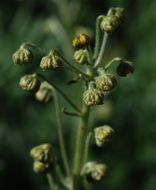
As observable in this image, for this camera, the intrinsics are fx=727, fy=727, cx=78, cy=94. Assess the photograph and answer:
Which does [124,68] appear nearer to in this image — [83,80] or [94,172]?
[83,80]

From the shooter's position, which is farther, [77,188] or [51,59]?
[77,188]

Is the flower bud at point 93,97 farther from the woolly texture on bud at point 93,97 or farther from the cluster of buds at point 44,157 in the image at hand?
the cluster of buds at point 44,157

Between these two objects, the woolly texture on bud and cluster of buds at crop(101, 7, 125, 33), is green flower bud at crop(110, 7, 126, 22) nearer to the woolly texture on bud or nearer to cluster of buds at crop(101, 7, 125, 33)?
cluster of buds at crop(101, 7, 125, 33)

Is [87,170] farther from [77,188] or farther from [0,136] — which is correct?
[0,136]

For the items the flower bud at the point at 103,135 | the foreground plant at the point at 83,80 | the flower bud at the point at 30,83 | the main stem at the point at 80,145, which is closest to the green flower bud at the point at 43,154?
the foreground plant at the point at 83,80

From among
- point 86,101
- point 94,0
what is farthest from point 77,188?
point 94,0

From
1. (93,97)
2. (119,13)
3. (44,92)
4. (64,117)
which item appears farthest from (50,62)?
(64,117)

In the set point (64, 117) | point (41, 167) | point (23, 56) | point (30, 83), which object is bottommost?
point (64, 117)
